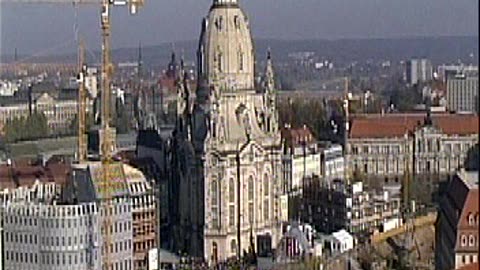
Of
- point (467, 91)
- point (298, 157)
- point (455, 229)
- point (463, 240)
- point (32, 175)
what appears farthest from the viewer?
point (298, 157)

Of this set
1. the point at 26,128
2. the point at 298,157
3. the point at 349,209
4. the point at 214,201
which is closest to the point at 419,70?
the point at 298,157

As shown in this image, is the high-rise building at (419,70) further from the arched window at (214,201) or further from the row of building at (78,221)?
the row of building at (78,221)

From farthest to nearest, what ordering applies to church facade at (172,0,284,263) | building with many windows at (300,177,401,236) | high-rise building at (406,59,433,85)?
high-rise building at (406,59,433,85) → building with many windows at (300,177,401,236) → church facade at (172,0,284,263)

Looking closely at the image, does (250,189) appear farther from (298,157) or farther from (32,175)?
(298,157)

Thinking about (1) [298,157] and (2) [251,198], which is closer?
(2) [251,198]

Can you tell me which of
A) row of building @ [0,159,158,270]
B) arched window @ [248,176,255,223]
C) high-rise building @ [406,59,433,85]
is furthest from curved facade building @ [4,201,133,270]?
high-rise building @ [406,59,433,85]

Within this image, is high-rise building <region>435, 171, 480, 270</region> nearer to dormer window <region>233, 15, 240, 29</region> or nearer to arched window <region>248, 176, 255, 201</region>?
arched window <region>248, 176, 255, 201</region>

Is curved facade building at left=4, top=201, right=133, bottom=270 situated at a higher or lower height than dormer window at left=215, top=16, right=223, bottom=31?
lower
